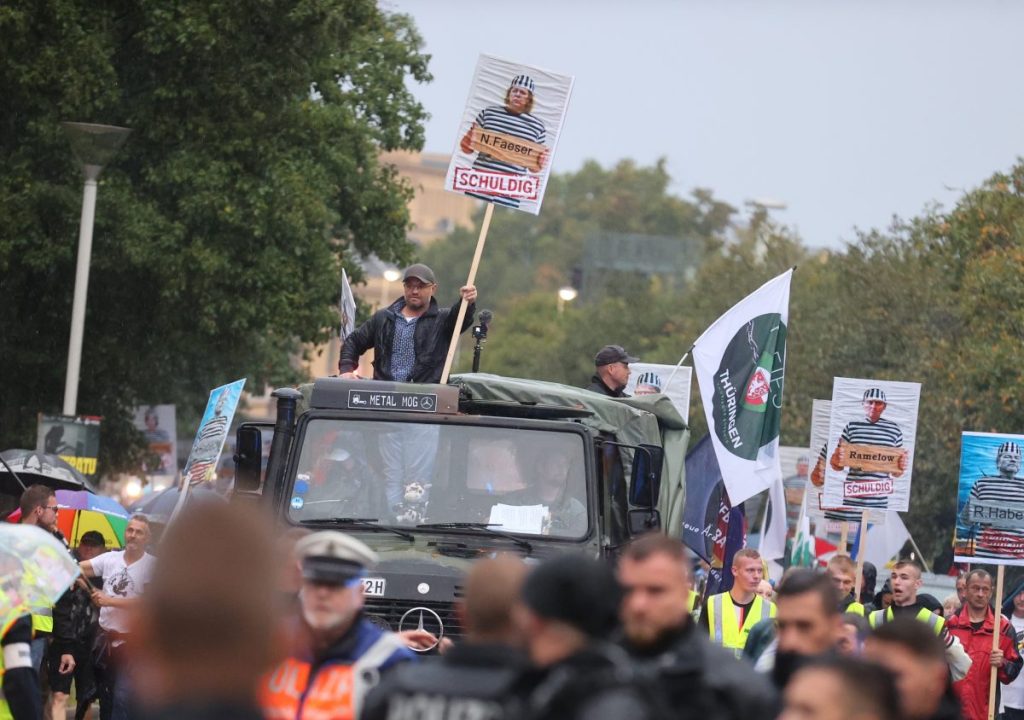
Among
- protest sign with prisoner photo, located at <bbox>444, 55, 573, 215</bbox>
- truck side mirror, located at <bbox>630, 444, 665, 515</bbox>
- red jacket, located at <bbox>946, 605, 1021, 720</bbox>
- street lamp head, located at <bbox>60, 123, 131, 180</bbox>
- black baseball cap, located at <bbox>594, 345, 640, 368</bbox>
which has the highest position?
street lamp head, located at <bbox>60, 123, 131, 180</bbox>

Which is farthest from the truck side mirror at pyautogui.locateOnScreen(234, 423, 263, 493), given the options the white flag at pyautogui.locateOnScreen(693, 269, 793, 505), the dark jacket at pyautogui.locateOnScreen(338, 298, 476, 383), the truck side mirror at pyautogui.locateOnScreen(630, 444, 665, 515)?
the white flag at pyautogui.locateOnScreen(693, 269, 793, 505)

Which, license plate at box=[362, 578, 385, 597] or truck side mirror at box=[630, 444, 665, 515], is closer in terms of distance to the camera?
license plate at box=[362, 578, 385, 597]

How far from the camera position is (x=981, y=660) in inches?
554

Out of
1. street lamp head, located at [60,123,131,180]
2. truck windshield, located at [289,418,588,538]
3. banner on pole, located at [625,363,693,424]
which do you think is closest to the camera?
truck windshield, located at [289,418,588,538]

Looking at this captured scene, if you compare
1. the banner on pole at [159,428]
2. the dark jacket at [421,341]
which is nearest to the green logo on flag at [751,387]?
the dark jacket at [421,341]

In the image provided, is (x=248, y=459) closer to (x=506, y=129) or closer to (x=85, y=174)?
(x=506, y=129)

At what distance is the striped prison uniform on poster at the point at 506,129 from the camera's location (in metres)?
13.3

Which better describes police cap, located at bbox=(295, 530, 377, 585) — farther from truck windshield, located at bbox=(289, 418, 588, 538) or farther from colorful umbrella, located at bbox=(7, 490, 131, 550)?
colorful umbrella, located at bbox=(7, 490, 131, 550)

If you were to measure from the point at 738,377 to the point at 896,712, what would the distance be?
1112cm

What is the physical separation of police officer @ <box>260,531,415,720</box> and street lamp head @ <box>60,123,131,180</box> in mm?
15146

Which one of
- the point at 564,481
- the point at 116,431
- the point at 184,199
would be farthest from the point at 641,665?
the point at 116,431

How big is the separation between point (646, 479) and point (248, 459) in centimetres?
232

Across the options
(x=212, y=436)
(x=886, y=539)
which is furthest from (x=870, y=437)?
(x=886, y=539)

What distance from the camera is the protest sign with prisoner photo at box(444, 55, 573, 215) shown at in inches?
522
